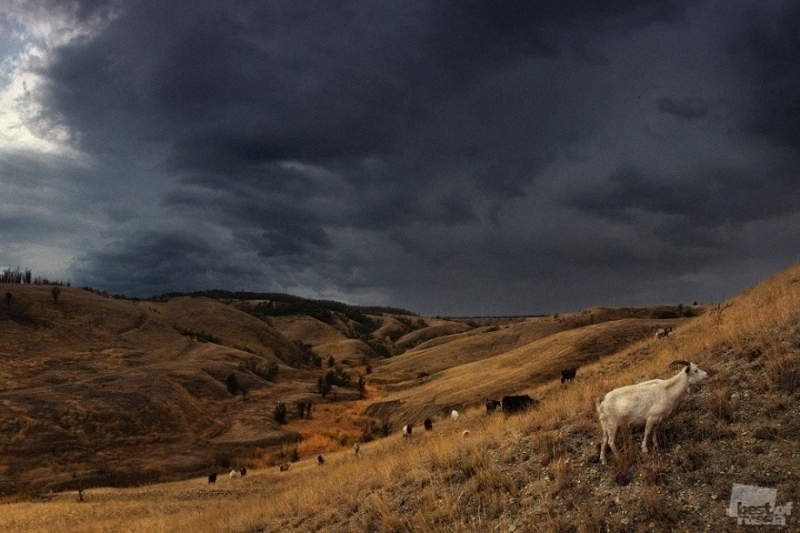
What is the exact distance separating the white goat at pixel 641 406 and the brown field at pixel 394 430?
1.09 feet

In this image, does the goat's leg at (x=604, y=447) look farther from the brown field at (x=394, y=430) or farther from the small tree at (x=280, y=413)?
the small tree at (x=280, y=413)

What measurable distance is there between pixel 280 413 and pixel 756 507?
188ft

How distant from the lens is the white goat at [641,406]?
930 cm

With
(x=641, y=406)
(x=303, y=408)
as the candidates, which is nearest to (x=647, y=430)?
(x=641, y=406)

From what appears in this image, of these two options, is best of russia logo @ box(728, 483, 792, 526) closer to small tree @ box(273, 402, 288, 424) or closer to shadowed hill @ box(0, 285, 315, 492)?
shadowed hill @ box(0, 285, 315, 492)

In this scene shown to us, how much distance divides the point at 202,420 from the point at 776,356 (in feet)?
183

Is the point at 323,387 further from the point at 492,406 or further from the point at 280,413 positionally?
the point at 492,406

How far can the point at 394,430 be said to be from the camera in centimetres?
4578

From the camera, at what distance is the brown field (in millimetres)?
8820

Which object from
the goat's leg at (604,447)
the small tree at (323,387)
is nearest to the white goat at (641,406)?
the goat's leg at (604,447)

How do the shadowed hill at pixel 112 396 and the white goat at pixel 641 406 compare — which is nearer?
the white goat at pixel 641 406

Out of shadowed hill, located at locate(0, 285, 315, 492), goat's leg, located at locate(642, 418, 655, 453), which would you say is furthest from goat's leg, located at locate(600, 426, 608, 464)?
shadowed hill, located at locate(0, 285, 315, 492)

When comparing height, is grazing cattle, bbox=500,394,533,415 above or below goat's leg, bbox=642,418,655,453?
below

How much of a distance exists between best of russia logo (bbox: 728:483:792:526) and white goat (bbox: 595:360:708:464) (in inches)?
63.1
